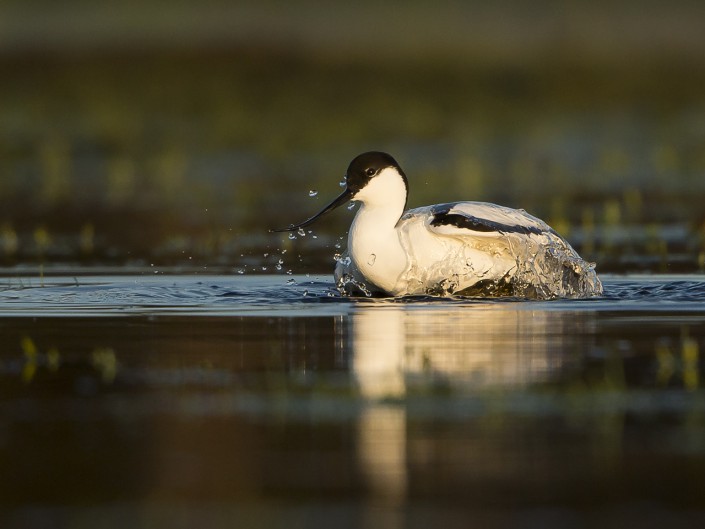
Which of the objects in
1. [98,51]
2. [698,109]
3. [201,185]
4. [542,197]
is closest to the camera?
[542,197]

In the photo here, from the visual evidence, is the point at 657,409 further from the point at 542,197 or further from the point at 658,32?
the point at 658,32

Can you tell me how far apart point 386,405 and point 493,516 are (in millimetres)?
1835

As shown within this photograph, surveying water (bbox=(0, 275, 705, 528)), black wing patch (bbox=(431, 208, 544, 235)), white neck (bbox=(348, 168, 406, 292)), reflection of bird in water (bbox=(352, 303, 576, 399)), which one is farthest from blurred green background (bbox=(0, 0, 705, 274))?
water (bbox=(0, 275, 705, 528))

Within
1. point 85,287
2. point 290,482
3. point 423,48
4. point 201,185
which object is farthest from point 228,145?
point 290,482

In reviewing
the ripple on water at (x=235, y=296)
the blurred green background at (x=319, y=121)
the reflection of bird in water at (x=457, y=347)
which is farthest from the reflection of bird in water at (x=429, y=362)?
the blurred green background at (x=319, y=121)

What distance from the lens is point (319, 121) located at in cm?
2575

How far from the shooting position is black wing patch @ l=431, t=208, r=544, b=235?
35.9 feet

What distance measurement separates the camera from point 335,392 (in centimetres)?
686

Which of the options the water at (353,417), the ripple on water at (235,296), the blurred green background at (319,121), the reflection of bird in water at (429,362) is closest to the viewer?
the water at (353,417)

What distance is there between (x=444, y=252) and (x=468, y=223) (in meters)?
0.23

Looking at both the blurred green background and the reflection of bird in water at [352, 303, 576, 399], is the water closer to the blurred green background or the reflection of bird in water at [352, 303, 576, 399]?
the reflection of bird in water at [352, 303, 576, 399]

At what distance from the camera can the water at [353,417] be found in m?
5.01

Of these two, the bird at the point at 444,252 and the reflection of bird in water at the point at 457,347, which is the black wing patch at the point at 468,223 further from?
the reflection of bird in water at the point at 457,347

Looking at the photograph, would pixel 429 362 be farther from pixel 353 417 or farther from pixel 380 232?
pixel 380 232
